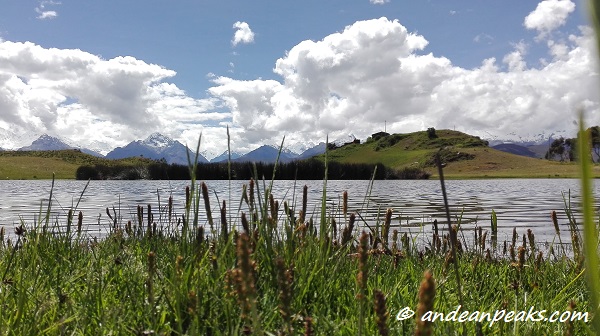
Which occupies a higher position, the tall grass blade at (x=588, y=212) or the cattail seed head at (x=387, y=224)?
the tall grass blade at (x=588, y=212)

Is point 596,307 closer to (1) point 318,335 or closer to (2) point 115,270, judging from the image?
(1) point 318,335

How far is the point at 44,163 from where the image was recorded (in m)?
165

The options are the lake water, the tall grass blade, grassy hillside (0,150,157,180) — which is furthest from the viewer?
grassy hillside (0,150,157,180)

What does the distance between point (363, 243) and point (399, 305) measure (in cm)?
225

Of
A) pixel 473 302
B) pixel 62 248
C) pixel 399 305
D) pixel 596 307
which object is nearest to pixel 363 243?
pixel 596 307

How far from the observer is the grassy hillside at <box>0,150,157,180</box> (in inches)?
5389

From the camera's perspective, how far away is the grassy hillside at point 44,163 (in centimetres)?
13688

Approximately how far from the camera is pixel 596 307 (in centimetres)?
48

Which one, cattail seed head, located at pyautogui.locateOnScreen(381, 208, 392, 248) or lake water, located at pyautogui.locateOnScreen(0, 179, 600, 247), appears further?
lake water, located at pyautogui.locateOnScreen(0, 179, 600, 247)

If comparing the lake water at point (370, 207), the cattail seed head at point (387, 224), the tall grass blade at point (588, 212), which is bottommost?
the lake water at point (370, 207)

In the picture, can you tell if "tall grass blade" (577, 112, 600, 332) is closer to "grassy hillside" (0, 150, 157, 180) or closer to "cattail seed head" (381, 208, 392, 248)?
"cattail seed head" (381, 208, 392, 248)

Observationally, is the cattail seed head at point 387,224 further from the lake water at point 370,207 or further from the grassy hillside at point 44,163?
the grassy hillside at point 44,163

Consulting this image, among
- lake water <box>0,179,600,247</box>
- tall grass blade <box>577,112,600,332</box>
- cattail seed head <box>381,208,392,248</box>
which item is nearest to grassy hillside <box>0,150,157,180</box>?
lake water <box>0,179,600,247</box>

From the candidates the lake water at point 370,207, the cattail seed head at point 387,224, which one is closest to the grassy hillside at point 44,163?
the lake water at point 370,207
